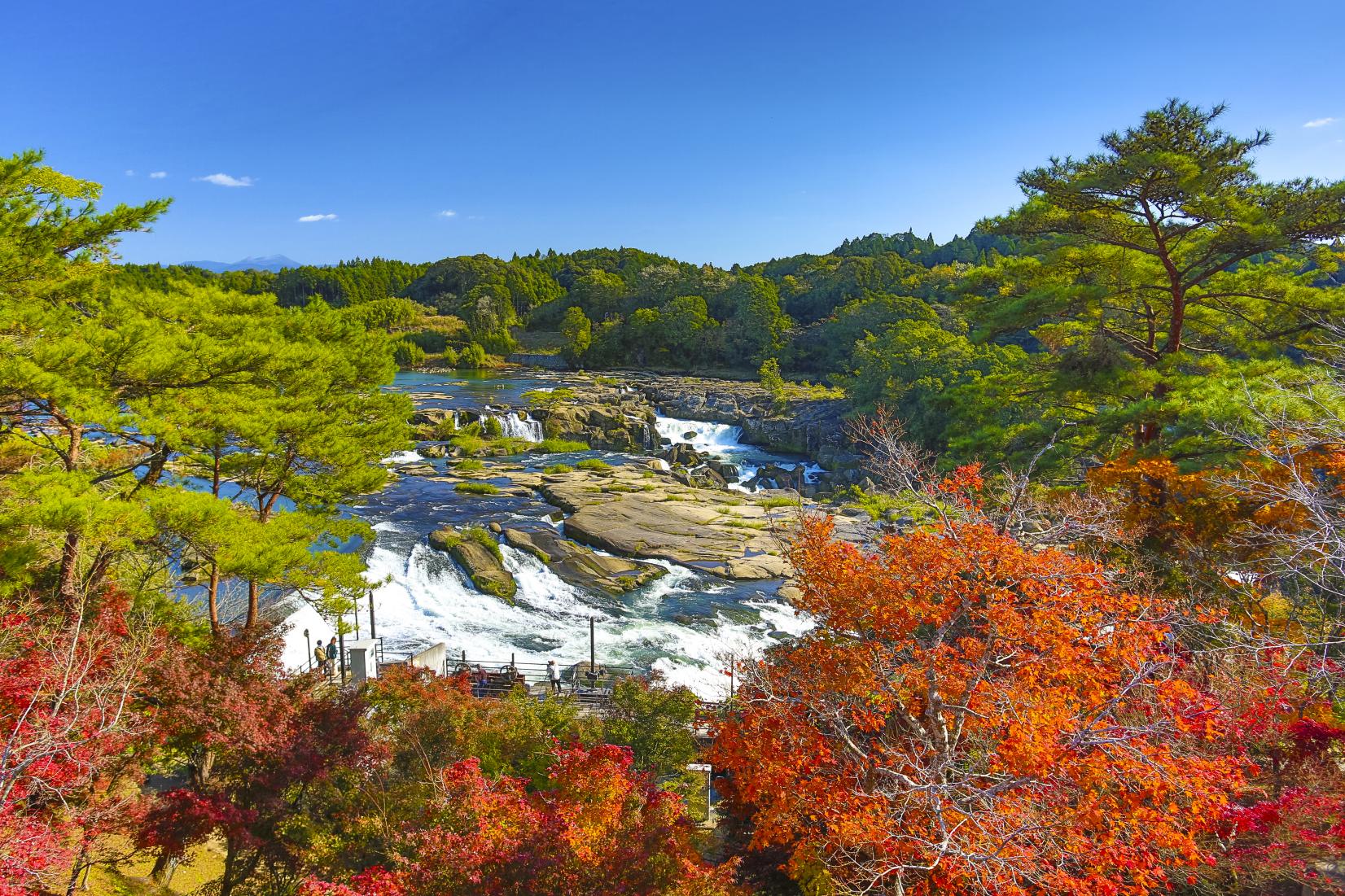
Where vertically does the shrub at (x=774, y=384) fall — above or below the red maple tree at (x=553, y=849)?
above

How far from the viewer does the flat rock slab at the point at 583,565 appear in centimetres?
2095

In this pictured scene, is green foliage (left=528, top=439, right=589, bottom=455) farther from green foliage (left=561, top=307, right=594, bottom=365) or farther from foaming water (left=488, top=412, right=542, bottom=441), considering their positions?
green foliage (left=561, top=307, right=594, bottom=365)

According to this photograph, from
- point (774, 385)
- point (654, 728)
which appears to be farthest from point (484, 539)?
point (774, 385)

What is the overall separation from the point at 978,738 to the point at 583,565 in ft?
52.4

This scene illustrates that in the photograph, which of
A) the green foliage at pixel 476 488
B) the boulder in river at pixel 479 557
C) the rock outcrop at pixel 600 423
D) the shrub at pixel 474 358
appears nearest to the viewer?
the boulder in river at pixel 479 557

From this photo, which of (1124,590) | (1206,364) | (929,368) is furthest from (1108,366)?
(929,368)

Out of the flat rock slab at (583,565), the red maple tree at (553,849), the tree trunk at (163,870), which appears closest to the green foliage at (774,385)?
the flat rock slab at (583,565)

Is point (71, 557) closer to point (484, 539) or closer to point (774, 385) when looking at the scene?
point (484, 539)

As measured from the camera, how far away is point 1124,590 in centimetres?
1077

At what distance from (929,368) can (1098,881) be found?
33178 millimetres

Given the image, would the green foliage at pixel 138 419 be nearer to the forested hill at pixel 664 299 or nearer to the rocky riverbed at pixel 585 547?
the rocky riverbed at pixel 585 547

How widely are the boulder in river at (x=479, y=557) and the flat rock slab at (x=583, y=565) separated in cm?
111

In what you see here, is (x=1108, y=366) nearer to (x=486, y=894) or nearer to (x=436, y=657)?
(x=486, y=894)

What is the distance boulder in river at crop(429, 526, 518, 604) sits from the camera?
791 inches
